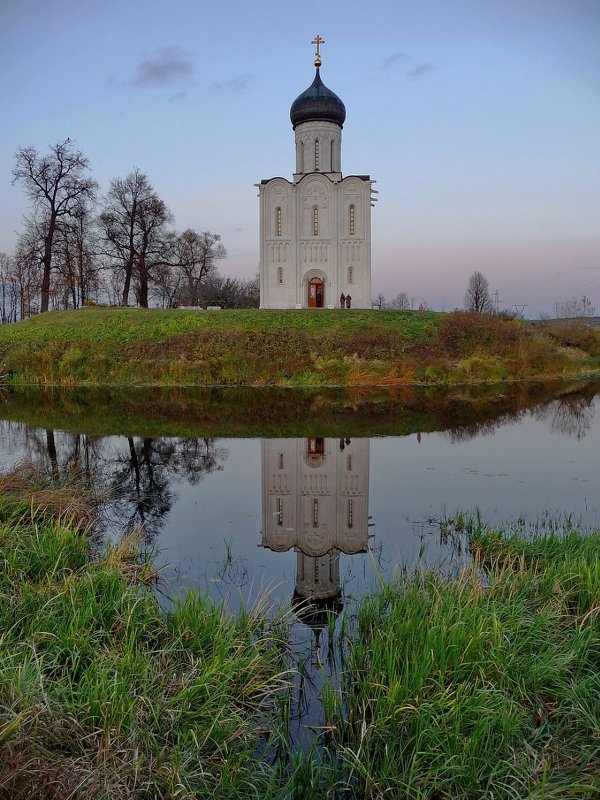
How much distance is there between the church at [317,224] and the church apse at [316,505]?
2488cm

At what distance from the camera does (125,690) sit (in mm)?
3646

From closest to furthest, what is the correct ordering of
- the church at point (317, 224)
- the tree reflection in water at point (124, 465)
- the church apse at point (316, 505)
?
the church apse at point (316, 505), the tree reflection in water at point (124, 465), the church at point (317, 224)

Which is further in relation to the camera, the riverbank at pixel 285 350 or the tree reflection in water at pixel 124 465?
the riverbank at pixel 285 350

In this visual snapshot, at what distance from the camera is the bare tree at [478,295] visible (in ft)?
225

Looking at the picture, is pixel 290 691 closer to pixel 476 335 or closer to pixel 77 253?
pixel 476 335

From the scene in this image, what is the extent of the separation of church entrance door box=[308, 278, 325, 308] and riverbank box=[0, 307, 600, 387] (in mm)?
5166

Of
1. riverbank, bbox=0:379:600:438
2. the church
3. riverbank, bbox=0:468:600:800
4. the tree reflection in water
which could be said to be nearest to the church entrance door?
the church

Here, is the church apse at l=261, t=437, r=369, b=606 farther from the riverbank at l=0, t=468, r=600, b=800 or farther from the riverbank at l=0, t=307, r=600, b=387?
the riverbank at l=0, t=307, r=600, b=387

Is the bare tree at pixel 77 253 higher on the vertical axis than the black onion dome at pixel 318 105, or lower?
lower

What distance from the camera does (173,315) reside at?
32.5 m

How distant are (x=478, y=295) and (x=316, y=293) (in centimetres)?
3728

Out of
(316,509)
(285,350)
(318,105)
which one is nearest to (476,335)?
(285,350)

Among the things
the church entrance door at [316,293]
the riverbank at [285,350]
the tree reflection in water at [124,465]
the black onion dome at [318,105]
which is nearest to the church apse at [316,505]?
the tree reflection in water at [124,465]

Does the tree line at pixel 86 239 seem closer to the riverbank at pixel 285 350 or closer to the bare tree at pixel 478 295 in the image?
the riverbank at pixel 285 350
